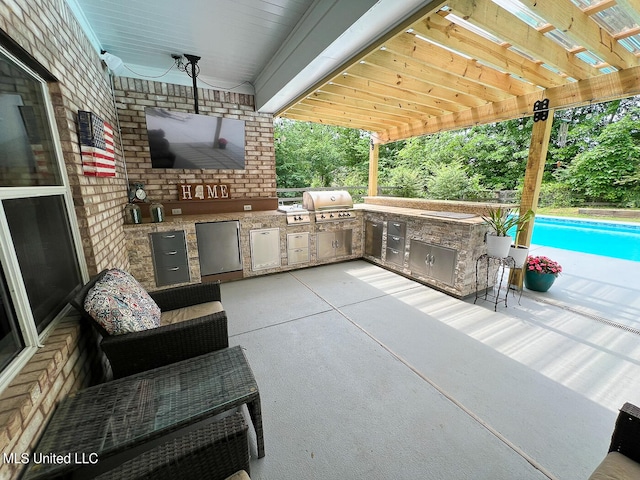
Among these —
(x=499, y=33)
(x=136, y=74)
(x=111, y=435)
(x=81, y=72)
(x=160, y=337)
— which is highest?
(x=136, y=74)

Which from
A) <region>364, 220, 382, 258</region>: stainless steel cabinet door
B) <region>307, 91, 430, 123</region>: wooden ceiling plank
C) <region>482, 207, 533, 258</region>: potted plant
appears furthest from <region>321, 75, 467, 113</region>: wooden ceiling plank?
<region>364, 220, 382, 258</region>: stainless steel cabinet door

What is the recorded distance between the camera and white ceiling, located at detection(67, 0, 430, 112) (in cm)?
199

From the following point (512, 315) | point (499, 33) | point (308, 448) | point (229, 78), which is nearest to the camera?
point (308, 448)

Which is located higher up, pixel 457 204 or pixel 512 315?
pixel 457 204

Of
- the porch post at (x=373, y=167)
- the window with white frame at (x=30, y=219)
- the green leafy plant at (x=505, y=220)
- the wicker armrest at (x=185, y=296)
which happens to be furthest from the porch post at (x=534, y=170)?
the window with white frame at (x=30, y=219)

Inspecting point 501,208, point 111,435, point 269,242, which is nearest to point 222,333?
point 111,435

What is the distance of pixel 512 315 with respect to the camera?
2.85 metres

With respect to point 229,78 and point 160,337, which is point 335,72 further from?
point 160,337

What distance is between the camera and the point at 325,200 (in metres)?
4.39

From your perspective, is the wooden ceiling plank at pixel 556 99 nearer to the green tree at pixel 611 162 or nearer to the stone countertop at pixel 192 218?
the stone countertop at pixel 192 218

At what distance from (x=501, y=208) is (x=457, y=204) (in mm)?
702

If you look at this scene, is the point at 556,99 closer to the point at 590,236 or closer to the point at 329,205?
the point at 329,205

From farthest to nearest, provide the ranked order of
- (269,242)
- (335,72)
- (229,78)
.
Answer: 1. (269,242)
2. (229,78)
3. (335,72)

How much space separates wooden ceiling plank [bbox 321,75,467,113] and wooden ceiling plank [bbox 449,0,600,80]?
51.7 inches
